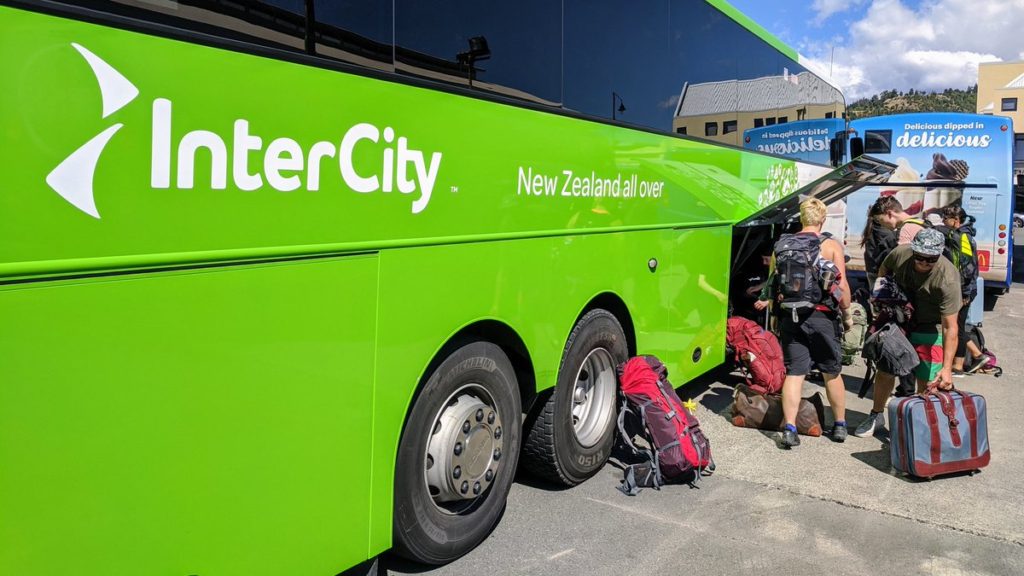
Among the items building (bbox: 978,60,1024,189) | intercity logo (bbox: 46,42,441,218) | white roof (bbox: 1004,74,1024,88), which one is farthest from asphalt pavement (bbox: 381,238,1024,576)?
white roof (bbox: 1004,74,1024,88)

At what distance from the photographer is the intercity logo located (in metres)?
2.02

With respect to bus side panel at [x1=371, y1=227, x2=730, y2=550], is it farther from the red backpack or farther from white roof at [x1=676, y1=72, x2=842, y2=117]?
white roof at [x1=676, y1=72, x2=842, y2=117]

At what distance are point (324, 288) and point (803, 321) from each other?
4272 millimetres

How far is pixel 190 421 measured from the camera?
2330 mm

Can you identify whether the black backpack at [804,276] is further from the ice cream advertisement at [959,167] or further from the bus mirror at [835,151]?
the ice cream advertisement at [959,167]

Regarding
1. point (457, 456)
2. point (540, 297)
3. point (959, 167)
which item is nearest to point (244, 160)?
point (457, 456)

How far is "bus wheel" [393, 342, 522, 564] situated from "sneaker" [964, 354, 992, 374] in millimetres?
6542

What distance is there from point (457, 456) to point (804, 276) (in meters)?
3.39


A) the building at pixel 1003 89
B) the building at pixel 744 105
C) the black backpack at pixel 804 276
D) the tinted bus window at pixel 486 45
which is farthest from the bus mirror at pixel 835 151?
the building at pixel 1003 89

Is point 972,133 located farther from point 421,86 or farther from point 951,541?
point 421,86

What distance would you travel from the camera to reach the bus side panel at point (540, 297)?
3.10 metres

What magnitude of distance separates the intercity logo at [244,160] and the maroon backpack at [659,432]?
2377 millimetres

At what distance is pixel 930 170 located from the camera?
42.5ft

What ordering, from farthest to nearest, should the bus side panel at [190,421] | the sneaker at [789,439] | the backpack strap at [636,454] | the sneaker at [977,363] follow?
the sneaker at [977,363] < the sneaker at [789,439] < the backpack strap at [636,454] < the bus side panel at [190,421]
